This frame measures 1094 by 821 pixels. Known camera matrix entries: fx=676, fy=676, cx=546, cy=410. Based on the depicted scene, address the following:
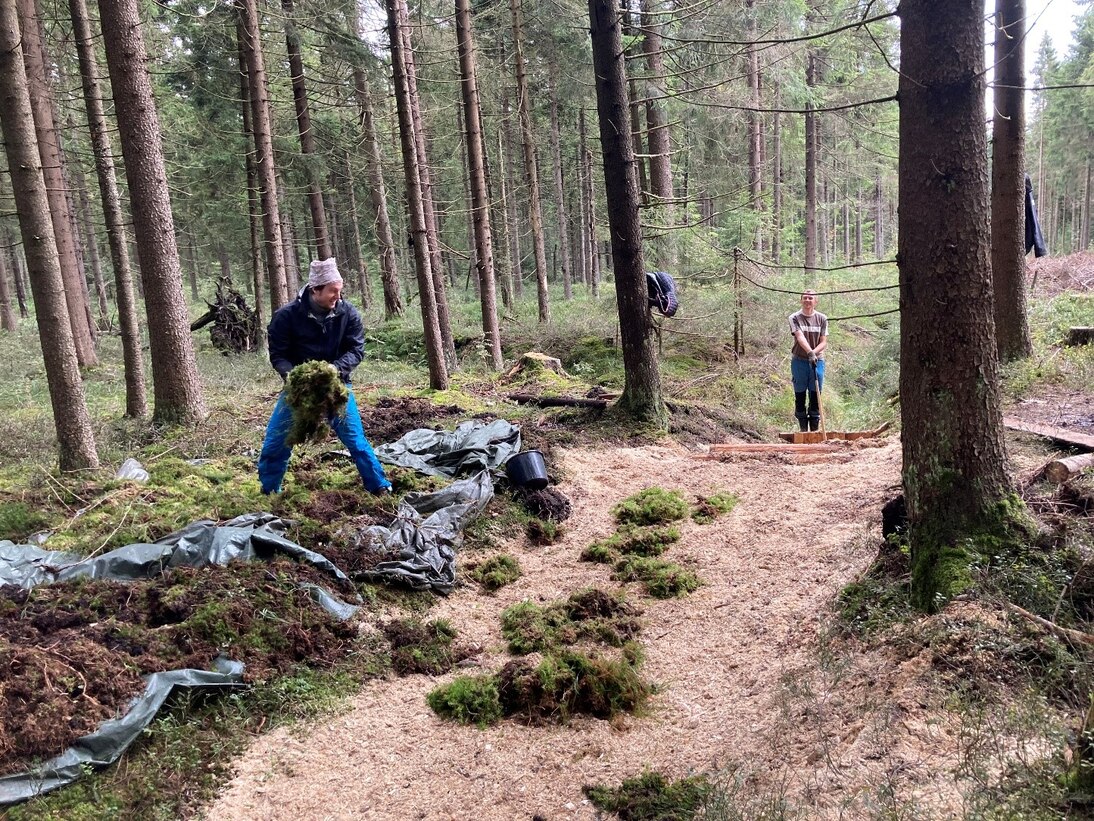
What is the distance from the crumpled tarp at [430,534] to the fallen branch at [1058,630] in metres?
3.51

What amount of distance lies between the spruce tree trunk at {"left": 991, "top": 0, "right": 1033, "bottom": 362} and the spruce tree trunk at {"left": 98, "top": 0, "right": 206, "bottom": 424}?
10.0 metres

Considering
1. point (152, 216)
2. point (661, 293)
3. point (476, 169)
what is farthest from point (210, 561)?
point (476, 169)

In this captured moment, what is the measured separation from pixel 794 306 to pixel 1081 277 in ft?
35.7

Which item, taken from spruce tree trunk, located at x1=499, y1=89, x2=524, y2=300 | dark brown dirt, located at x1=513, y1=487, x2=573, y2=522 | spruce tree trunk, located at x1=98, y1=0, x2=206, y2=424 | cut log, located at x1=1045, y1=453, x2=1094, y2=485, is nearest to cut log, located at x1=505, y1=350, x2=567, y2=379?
spruce tree trunk, located at x1=98, y1=0, x2=206, y2=424

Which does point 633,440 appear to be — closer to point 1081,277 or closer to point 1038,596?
point 1038,596

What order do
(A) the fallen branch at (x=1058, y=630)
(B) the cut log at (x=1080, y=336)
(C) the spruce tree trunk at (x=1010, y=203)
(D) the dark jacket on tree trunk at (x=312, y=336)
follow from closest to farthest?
(A) the fallen branch at (x=1058, y=630) → (D) the dark jacket on tree trunk at (x=312, y=336) → (C) the spruce tree trunk at (x=1010, y=203) → (B) the cut log at (x=1080, y=336)

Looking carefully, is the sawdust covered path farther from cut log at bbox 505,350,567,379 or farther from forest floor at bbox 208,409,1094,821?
cut log at bbox 505,350,567,379

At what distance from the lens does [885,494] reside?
543cm

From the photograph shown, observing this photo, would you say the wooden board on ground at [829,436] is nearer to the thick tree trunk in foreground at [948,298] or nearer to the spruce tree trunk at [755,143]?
the thick tree trunk in foreground at [948,298]

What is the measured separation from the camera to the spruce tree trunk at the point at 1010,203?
8.55 meters

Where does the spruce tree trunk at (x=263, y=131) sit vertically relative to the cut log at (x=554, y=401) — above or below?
above

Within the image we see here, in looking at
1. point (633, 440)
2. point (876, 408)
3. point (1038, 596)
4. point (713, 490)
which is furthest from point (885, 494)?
point (876, 408)

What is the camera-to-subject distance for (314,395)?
17.1ft

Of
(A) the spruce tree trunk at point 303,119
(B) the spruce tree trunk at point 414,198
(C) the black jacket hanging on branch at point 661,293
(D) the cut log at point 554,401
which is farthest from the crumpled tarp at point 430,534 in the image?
(A) the spruce tree trunk at point 303,119
